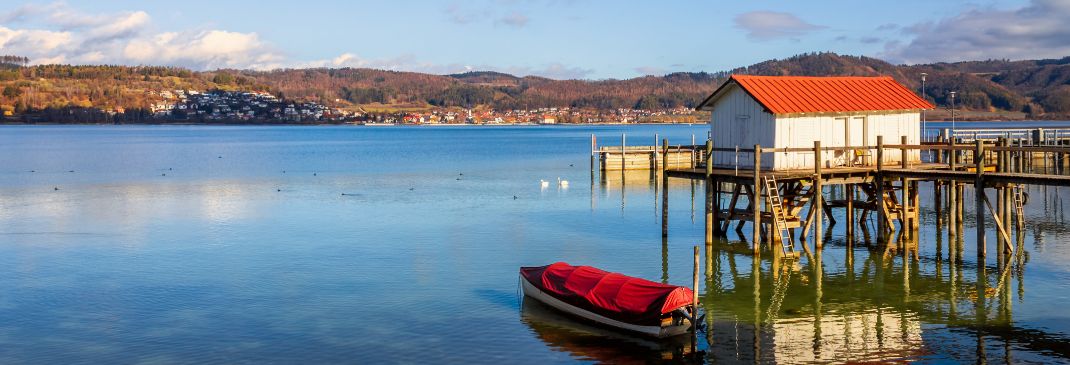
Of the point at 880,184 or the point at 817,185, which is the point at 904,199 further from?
the point at 817,185

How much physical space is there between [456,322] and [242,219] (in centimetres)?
2660

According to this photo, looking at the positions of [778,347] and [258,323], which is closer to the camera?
[778,347]

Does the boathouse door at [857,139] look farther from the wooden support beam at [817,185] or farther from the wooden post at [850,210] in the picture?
the wooden support beam at [817,185]

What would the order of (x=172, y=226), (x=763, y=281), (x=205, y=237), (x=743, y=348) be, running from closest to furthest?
(x=743, y=348) < (x=763, y=281) < (x=205, y=237) < (x=172, y=226)

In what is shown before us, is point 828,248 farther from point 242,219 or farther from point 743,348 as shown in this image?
point 242,219

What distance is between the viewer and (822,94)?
3612 centimetres

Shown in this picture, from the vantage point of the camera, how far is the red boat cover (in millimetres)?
23250

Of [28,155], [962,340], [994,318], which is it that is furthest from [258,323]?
[28,155]

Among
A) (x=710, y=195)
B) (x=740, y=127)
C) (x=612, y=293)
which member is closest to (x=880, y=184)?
(x=740, y=127)

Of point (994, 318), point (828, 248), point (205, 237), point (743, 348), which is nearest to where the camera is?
point (743, 348)

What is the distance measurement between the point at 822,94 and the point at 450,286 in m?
15.8

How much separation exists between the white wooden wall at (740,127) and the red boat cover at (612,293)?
10010 mm

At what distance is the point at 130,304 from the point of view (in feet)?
93.0

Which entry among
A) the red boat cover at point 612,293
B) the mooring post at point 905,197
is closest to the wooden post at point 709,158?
the mooring post at point 905,197
